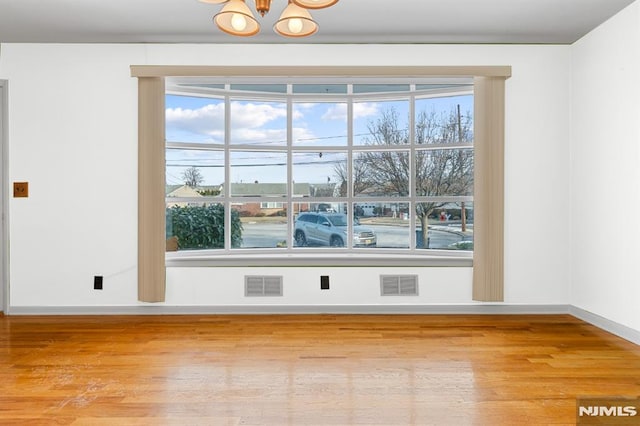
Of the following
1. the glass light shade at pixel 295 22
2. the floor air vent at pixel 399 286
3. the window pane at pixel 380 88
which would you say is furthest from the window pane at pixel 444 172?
the glass light shade at pixel 295 22

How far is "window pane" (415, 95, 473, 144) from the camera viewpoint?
475 centimetres

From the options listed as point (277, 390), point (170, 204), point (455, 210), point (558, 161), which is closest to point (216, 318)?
point (170, 204)

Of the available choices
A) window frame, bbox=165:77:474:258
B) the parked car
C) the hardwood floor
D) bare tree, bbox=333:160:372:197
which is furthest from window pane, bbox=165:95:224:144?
the hardwood floor

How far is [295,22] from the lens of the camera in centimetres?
262

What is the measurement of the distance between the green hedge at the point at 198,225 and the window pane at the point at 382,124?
166cm

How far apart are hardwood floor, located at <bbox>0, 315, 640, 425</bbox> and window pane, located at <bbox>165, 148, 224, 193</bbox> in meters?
1.38

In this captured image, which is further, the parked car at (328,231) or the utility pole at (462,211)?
the parked car at (328,231)

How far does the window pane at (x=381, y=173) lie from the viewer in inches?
192

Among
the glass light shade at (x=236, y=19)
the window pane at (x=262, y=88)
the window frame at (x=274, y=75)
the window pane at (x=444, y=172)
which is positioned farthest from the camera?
the window pane at (x=262, y=88)

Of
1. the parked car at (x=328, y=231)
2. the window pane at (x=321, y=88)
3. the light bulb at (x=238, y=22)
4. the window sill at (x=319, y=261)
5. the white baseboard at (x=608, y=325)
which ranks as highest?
the window pane at (x=321, y=88)

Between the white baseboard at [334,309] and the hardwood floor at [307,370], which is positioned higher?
the white baseboard at [334,309]

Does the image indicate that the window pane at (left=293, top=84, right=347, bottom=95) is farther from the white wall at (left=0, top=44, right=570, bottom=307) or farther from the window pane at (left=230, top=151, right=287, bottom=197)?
the window pane at (left=230, top=151, right=287, bottom=197)

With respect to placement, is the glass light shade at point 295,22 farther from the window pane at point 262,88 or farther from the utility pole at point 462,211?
the utility pole at point 462,211

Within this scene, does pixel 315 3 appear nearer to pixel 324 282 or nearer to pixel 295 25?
pixel 295 25
